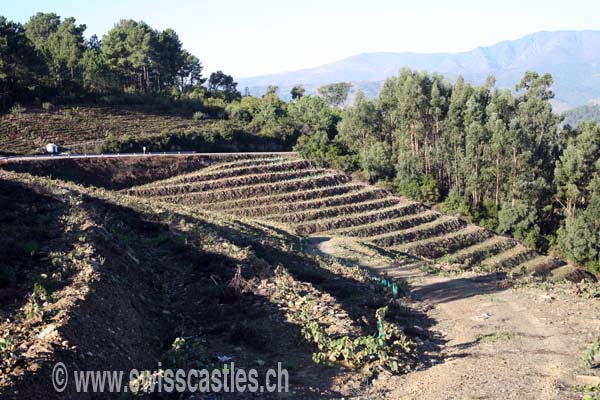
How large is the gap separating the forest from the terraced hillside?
4.02 m

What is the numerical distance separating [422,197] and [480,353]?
36.5 metres

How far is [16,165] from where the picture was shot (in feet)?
118

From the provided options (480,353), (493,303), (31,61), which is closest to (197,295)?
(480,353)

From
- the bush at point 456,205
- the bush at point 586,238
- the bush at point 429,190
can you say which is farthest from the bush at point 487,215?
the bush at point 586,238

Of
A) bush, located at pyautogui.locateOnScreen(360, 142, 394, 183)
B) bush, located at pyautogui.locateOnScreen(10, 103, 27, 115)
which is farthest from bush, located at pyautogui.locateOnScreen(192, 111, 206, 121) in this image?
bush, located at pyautogui.locateOnScreen(360, 142, 394, 183)

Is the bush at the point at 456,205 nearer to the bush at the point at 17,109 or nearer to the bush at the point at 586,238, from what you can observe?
the bush at the point at 586,238

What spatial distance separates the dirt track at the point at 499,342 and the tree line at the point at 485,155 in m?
23.7

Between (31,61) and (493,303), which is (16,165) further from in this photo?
(493,303)

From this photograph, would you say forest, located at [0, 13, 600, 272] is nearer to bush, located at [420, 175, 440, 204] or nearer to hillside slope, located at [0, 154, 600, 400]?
bush, located at [420, 175, 440, 204]

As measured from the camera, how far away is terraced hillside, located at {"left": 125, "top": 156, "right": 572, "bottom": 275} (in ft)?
127

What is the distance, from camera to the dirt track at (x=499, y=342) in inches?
431

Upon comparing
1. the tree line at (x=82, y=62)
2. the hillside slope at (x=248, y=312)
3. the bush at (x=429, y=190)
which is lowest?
the bush at (x=429, y=190)

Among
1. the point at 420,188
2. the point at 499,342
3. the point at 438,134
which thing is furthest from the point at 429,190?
the point at 499,342

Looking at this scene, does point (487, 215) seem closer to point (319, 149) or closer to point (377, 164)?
point (377, 164)
